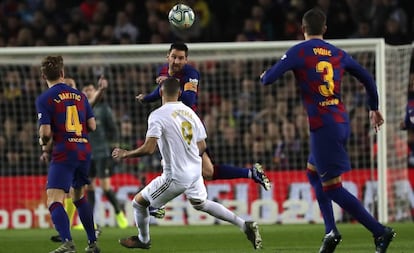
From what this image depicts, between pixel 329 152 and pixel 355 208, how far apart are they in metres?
0.49

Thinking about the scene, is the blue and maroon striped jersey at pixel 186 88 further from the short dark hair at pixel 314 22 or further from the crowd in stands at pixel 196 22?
the crowd in stands at pixel 196 22

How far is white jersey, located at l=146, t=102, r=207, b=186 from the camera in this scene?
941cm

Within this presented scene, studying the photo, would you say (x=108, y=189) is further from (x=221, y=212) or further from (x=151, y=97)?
(x=221, y=212)

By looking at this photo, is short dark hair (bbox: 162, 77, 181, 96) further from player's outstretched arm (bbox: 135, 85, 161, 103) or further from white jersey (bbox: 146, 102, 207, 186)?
player's outstretched arm (bbox: 135, 85, 161, 103)

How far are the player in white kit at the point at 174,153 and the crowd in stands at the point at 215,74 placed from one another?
6.15m

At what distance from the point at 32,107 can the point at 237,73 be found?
333cm

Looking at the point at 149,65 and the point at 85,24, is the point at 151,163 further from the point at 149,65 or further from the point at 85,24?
the point at 85,24

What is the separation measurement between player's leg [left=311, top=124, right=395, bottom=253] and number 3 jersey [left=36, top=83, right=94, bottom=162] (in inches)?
90.6

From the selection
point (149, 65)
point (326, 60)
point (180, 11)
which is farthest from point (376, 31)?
point (326, 60)

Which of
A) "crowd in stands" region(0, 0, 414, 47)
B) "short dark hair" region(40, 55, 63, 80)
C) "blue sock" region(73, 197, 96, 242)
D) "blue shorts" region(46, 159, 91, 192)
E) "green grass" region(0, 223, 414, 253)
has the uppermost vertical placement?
"crowd in stands" region(0, 0, 414, 47)

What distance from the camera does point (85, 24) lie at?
19.9 m

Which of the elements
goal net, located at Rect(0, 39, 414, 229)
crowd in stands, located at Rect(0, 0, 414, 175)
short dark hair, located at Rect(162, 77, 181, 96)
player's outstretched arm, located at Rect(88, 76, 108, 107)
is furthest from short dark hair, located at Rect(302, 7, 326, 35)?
crowd in stands, located at Rect(0, 0, 414, 175)

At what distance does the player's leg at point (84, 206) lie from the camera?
392 inches

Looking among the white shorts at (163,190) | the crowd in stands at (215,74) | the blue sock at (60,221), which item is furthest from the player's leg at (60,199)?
the crowd in stands at (215,74)
